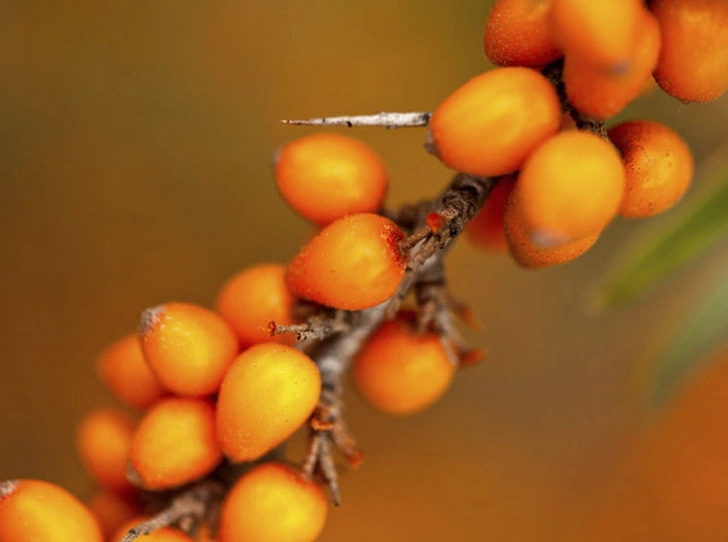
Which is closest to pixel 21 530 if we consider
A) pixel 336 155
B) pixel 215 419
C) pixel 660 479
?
pixel 215 419

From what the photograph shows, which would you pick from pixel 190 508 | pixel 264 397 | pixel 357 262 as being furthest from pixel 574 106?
pixel 190 508

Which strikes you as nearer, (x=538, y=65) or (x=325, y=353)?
(x=538, y=65)

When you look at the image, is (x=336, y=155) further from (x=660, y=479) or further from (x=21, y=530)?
(x=660, y=479)

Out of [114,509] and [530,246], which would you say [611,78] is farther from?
[114,509]

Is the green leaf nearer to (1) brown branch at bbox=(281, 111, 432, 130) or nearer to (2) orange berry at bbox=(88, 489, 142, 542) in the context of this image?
(1) brown branch at bbox=(281, 111, 432, 130)

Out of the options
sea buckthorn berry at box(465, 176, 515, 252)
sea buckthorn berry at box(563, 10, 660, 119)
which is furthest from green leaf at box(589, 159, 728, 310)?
sea buckthorn berry at box(563, 10, 660, 119)

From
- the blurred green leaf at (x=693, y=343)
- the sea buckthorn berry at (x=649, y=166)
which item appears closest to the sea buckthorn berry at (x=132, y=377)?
the sea buckthorn berry at (x=649, y=166)
